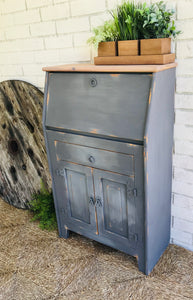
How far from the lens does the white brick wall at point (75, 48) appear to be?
1746 millimetres

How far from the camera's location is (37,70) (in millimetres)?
2430

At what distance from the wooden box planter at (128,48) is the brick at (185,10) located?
0.33 meters

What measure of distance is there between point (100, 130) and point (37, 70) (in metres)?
1.09

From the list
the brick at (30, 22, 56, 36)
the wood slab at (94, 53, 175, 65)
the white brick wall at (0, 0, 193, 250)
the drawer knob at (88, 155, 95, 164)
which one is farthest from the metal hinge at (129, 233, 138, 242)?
the brick at (30, 22, 56, 36)

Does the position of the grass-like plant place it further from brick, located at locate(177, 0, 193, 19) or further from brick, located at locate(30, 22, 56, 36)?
brick, located at locate(30, 22, 56, 36)

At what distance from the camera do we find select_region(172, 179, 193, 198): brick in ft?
6.45

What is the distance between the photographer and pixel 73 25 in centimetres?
210

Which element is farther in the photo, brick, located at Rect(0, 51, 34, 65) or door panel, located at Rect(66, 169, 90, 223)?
brick, located at Rect(0, 51, 34, 65)

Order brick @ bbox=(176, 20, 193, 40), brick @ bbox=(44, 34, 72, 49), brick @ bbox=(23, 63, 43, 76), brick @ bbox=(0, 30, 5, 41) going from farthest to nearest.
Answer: brick @ bbox=(0, 30, 5, 41) → brick @ bbox=(23, 63, 43, 76) → brick @ bbox=(44, 34, 72, 49) → brick @ bbox=(176, 20, 193, 40)

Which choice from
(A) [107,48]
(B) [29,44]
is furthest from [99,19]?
(B) [29,44]

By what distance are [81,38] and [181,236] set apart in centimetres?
168

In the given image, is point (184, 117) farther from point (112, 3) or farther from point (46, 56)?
point (46, 56)

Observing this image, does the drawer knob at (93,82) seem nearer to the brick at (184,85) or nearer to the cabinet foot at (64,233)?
the brick at (184,85)

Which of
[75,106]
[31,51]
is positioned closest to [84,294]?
[75,106]
